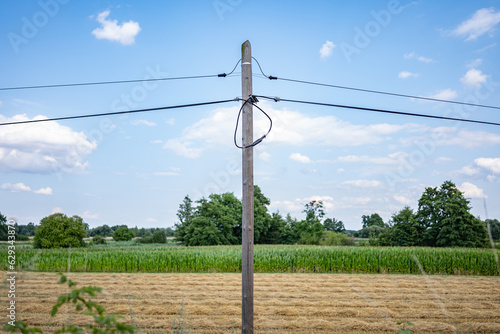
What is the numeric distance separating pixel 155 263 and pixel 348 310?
10.6 meters

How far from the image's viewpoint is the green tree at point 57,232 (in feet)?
87.1

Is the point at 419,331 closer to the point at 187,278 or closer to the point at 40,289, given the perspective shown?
the point at 187,278

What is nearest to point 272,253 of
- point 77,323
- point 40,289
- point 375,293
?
point 375,293

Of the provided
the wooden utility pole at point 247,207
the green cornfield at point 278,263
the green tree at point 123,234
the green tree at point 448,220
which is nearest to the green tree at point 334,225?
the green tree at point 448,220

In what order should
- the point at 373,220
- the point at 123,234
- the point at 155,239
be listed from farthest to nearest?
the point at 373,220, the point at 123,234, the point at 155,239

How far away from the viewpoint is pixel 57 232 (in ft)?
87.9

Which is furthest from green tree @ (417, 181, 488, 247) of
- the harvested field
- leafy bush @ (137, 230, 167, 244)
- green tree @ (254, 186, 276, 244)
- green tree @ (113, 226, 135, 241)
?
green tree @ (113, 226, 135, 241)

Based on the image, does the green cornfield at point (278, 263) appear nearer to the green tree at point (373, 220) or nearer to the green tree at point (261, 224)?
the green tree at point (261, 224)

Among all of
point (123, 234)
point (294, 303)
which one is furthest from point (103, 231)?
point (294, 303)

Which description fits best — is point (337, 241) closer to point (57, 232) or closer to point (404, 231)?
point (404, 231)

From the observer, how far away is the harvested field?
6.49 meters

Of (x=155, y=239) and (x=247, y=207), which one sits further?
(x=155, y=239)

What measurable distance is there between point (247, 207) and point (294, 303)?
15.1 ft

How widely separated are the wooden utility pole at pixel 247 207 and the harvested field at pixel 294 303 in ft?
3.06
